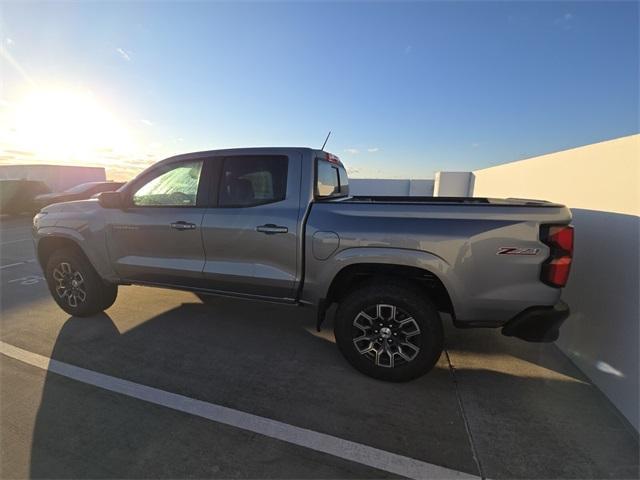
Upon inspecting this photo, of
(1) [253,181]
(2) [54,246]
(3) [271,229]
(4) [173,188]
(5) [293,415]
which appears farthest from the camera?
(2) [54,246]

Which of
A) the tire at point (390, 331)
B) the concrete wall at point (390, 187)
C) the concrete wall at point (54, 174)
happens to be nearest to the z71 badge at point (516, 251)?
the tire at point (390, 331)

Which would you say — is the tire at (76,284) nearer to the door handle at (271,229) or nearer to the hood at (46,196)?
the door handle at (271,229)

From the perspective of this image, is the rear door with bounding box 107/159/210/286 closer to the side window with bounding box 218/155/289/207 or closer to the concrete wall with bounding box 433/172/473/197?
the side window with bounding box 218/155/289/207

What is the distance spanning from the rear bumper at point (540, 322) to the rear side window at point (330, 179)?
1.96 meters


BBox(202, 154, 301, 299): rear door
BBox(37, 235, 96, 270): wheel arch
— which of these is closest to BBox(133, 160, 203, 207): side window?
BBox(202, 154, 301, 299): rear door

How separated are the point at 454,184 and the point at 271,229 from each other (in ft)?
40.6

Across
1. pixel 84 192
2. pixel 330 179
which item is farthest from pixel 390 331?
pixel 84 192

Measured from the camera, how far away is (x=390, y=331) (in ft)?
8.68

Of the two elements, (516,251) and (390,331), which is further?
(390,331)

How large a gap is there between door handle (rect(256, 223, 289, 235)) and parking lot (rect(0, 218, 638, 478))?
127 centimetres

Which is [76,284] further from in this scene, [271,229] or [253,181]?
[271,229]

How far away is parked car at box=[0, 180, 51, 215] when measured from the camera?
43.6 feet

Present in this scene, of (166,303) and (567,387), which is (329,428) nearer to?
(567,387)

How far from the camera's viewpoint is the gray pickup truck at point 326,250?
2289 millimetres
